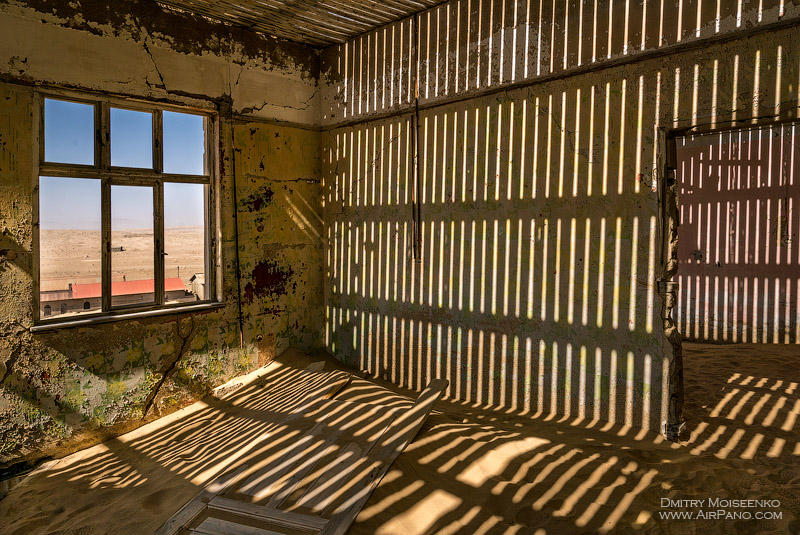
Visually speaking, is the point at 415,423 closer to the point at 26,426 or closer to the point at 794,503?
the point at 794,503

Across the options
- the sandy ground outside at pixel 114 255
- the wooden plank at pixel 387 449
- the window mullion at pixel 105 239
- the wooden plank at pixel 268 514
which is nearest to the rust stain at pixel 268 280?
the sandy ground outside at pixel 114 255

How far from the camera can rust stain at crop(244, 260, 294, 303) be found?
5.46 meters

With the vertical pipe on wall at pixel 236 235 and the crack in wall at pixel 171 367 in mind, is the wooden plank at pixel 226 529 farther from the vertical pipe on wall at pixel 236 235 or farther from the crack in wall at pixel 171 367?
the vertical pipe on wall at pixel 236 235

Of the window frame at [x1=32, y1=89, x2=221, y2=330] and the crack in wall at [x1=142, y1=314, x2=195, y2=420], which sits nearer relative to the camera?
the window frame at [x1=32, y1=89, x2=221, y2=330]

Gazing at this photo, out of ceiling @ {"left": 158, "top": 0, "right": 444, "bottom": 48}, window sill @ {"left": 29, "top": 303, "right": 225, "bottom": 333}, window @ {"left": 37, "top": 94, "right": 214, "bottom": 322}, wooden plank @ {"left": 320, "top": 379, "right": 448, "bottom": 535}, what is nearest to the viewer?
wooden plank @ {"left": 320, "top": 379, "right": 448, "bottom": 535}

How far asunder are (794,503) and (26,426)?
519 centimetres

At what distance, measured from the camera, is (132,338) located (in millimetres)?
4578

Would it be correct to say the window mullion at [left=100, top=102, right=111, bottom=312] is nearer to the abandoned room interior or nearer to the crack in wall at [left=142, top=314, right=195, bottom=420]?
the abandoned room interior

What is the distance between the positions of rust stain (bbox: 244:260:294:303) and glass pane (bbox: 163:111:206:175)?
1159mm

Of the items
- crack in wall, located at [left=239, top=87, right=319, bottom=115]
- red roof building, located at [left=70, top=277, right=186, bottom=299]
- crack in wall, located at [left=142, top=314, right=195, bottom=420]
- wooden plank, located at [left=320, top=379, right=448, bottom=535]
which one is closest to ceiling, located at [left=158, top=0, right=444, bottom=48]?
crack in wall, located at [left=239, top=87, right=319, bottom=115]

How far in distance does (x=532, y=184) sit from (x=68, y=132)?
12.7 feet

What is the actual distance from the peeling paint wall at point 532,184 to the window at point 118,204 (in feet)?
5.48

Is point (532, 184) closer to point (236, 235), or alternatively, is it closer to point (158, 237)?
point (236, 235)

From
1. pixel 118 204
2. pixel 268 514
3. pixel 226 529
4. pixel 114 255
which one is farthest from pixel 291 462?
pixel 118 204
